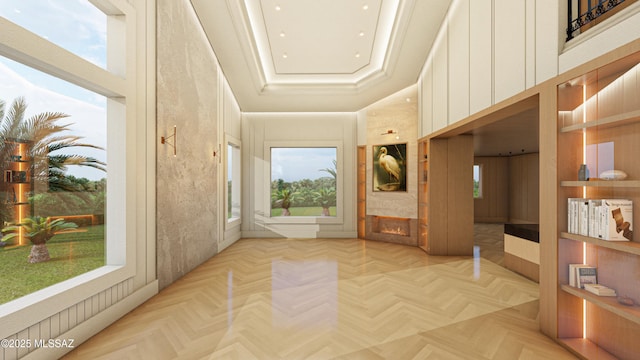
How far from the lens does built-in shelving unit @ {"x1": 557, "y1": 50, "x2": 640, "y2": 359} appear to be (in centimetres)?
175

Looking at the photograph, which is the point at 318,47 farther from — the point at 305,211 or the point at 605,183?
the point at 605,183

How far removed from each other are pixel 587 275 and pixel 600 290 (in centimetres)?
15

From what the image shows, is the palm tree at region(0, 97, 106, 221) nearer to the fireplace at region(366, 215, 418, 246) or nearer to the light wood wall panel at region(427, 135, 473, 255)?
the light wood wall panel at region(427, 135, 473, 255)

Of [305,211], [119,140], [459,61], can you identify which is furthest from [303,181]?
[119,140]

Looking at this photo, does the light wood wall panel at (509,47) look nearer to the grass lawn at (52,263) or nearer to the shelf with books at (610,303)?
the shelf with books at (610,303)

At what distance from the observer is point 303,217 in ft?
21.8

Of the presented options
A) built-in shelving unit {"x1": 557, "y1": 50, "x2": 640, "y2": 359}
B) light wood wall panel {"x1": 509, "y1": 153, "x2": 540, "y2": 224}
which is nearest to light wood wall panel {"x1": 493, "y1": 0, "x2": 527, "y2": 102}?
built-in shelving unit {"x1": 557, "y1": 50, "x2": 640, "y2": 359}

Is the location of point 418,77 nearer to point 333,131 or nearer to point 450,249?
point 333,131

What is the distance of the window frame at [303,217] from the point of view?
6.50 m

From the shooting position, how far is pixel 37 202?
318 cm

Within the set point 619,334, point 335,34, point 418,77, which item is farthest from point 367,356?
point 418,77

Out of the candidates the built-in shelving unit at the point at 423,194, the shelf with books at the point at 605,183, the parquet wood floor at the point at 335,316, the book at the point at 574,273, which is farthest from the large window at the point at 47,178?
the built-in shelving unit at the point at 423,194

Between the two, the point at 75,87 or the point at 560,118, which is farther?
the point at 75,87

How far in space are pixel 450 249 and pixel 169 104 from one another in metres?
5.50
